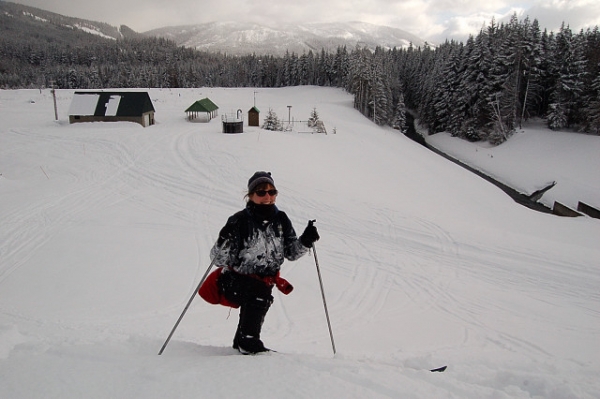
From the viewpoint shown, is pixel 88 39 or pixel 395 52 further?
pixel 88 39

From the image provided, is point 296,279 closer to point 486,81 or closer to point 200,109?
point 200,109

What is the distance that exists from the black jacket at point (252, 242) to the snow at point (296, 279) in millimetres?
888

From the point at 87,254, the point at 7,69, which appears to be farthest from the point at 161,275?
the point at 7,69

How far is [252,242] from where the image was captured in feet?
12.0

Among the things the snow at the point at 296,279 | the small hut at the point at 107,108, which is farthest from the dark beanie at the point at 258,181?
the small hut at the point at 107,108

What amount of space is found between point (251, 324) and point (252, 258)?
27.2 inches

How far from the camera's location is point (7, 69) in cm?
9662

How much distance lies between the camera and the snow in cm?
304

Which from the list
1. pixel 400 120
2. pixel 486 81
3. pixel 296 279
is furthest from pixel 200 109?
pixel 296 279

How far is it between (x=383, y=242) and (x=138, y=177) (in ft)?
41.0

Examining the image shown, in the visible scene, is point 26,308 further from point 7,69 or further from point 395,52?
point 7,69

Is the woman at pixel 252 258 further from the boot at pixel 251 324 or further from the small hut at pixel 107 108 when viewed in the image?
the small hut at pixel 107 108

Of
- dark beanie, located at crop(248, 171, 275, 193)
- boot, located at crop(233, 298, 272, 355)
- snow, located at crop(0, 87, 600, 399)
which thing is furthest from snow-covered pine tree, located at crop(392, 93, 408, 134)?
boot, located at crop(233, 298, 272, 355)

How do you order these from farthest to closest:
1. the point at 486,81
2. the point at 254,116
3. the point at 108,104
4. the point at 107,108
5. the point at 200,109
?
the point at 200,109, the point at 486,81, the point at 254,116, the point at 108,104, the point at 107,108
